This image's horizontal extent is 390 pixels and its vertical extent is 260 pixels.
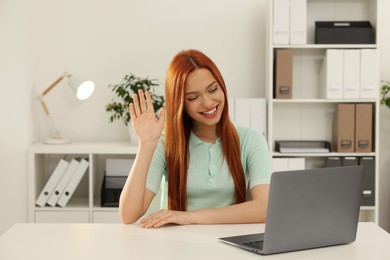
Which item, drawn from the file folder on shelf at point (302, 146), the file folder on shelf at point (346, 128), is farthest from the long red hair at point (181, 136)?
the file folder on shelf at point (346, 128)

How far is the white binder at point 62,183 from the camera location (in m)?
4.21

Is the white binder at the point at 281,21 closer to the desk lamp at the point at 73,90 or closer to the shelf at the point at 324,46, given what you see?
the shelf at the point at 324,46

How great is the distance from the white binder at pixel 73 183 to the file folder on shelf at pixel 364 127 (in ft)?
5.76

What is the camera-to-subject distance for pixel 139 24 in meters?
4.49

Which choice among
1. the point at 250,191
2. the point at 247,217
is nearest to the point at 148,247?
the point at 247,217

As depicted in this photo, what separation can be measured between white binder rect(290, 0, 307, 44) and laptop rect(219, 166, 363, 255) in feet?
7.68

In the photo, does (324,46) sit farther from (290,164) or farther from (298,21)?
(290,164)

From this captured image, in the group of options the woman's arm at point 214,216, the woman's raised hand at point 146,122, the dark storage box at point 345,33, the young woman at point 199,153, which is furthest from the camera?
the dark storage box at point 345,33

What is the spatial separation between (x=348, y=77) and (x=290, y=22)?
0.51 metres

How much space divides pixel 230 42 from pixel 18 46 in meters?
1.41

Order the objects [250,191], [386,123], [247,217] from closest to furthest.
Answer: [247,217], [250,191], [386,123]

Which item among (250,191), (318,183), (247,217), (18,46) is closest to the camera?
(318,183)

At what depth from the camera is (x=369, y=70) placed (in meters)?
4.19

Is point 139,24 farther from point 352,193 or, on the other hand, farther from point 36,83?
point 352,193
